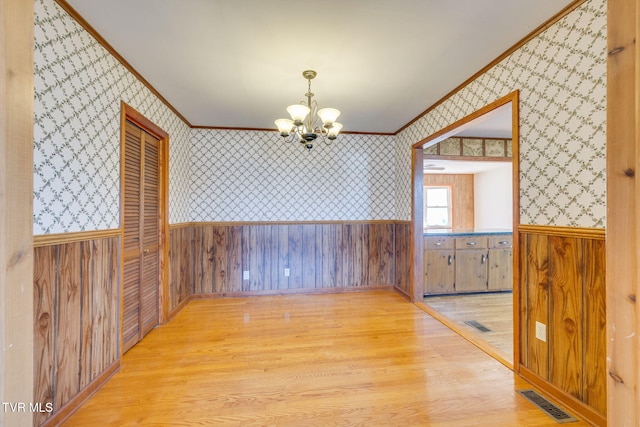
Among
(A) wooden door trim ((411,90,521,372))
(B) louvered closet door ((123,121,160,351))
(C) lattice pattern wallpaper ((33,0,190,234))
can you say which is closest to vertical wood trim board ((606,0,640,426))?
(A) wooden door trim ((411,90,521,372))

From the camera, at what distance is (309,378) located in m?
2.06

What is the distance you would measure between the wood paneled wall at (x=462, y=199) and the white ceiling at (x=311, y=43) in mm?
4908

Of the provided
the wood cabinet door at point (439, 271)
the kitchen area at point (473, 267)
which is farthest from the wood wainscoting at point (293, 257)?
the kitchen area at point (473, 267)

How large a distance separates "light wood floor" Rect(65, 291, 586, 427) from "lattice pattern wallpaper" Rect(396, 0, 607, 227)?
4.09 feet

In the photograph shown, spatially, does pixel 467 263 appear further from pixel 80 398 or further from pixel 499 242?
pixel 80 398

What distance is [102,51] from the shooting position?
203 centimetres

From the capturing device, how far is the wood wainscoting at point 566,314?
1575 mm

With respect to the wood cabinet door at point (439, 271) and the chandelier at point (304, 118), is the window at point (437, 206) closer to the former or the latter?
the wood cabinet door at point (439, 271)

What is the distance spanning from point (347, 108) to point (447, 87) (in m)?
1.08

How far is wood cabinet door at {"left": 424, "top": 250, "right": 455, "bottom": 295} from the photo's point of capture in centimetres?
402

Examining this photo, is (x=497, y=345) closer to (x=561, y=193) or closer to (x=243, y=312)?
(x=561, y=193)

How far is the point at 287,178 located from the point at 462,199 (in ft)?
17.1

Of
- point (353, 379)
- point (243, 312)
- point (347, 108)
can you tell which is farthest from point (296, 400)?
point (347, 108)

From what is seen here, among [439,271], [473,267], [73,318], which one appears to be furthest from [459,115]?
[73,318]
